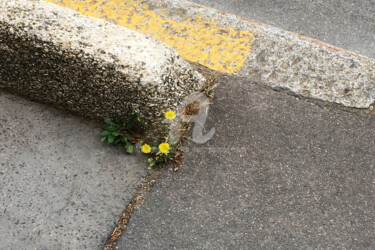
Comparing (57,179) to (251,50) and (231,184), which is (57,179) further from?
(251,50)

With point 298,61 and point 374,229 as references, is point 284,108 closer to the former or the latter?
point 298,61

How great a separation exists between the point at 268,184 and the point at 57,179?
100cm

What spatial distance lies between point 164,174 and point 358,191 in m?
0.94

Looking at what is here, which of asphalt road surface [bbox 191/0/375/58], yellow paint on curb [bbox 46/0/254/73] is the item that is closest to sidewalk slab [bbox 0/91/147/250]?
yellow paint on curb [bbox 46/0/254/73]

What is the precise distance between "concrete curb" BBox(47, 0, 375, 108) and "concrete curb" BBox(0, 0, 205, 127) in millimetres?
506

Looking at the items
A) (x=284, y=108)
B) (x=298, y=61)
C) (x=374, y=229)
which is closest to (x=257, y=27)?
(x=298, y=61)

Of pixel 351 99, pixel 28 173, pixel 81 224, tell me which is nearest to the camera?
pixel 81 224

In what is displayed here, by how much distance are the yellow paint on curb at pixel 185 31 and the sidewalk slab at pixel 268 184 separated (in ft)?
0.87

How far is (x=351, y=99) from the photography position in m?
2.53

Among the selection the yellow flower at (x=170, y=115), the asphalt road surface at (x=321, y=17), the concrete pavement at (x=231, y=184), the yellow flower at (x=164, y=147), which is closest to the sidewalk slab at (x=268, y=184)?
the concrete pavement at (x=231, y=184)

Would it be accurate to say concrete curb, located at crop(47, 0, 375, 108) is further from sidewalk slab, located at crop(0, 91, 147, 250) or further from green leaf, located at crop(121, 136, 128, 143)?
sidewalk slab, located at crop(0, 91, 147, 250)

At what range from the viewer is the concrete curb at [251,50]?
2.58 m

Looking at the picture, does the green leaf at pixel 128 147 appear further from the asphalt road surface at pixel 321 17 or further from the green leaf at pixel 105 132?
the asphalt road surface at pixel 321 17

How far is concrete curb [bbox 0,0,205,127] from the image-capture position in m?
2.10
